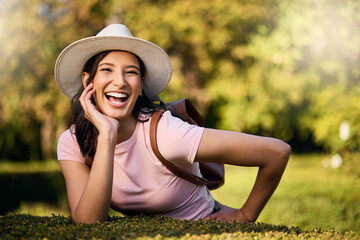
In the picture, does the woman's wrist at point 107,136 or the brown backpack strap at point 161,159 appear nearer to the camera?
the woman's wrist at point 107,136

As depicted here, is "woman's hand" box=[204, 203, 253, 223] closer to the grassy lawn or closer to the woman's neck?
the woman's neck

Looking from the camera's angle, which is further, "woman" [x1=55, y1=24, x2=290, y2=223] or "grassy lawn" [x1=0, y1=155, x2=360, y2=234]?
"grassy lawn" [x1=0, y1=155, x2=360, y2=234]

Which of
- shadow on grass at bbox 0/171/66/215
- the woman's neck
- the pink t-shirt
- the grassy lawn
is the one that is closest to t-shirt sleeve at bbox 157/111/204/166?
the pink t-shirt

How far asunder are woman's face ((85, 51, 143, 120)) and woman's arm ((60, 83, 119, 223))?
9cm

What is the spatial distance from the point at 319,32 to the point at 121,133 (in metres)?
5.77

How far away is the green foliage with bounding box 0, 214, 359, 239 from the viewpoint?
1.94m

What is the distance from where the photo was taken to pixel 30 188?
11695 mm

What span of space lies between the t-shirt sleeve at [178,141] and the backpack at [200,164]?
4 cm

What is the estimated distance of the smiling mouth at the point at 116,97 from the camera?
264 centimetres

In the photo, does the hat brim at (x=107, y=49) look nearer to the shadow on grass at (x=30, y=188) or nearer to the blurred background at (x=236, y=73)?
the blurred background at (x=236, y=73)

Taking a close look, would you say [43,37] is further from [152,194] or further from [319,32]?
[152,194]

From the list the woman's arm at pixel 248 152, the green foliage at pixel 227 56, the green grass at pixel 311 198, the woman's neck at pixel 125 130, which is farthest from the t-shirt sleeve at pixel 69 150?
the green foliage at pixel 227 56

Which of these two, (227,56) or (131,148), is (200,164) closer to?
(131,148)

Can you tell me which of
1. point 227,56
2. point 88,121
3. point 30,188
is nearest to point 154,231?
point 88,121
